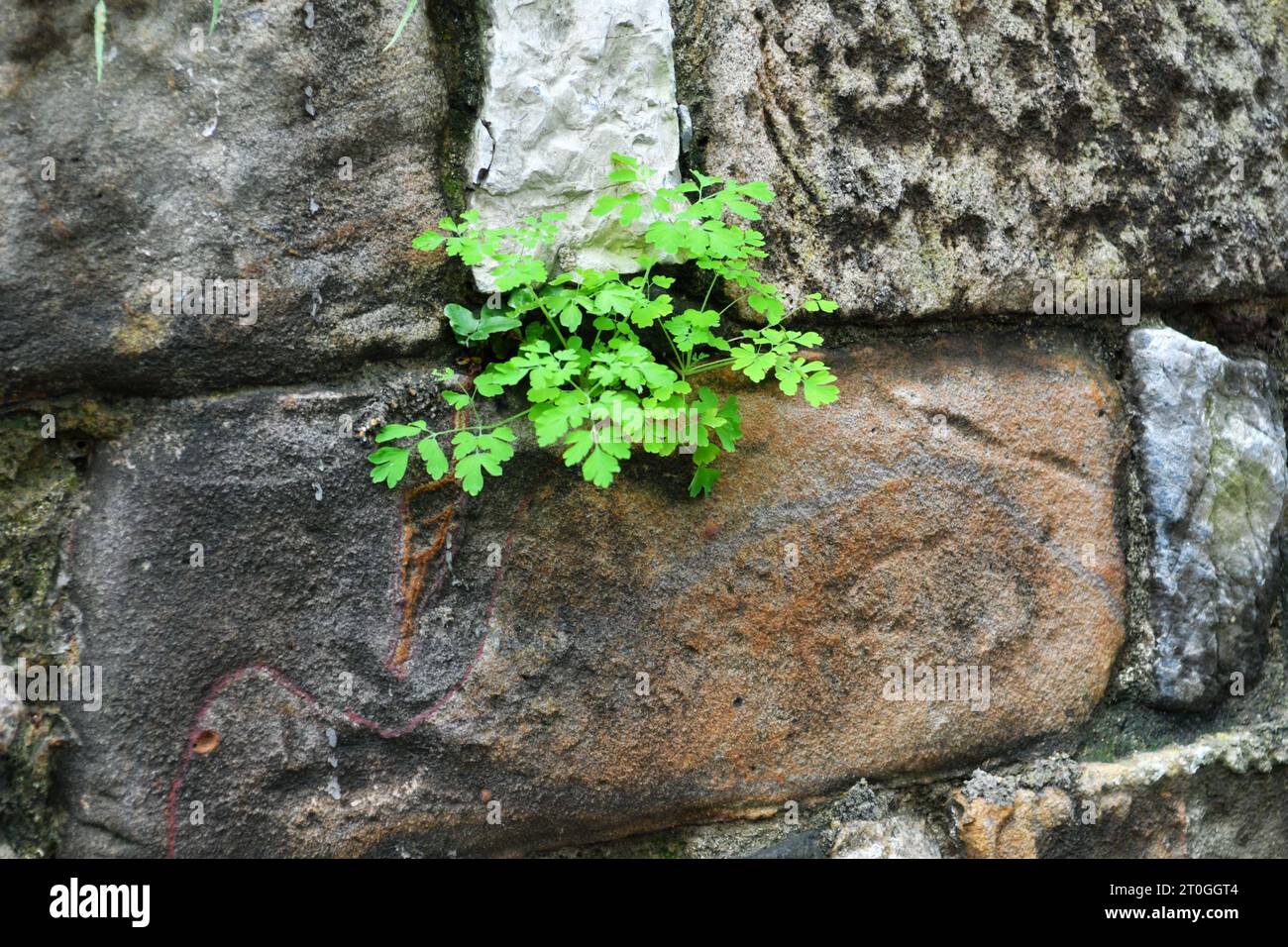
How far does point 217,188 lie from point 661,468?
76 centimetres

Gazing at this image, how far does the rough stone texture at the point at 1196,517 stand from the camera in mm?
1935

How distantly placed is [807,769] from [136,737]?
39.5 inches

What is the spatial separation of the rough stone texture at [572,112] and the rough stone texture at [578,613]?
33cm

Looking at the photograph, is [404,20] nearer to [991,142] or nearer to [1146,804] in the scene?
[991,142]

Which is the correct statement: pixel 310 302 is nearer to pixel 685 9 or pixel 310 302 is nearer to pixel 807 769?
pixel 685 9

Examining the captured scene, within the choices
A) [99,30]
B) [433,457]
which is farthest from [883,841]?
[99,30]

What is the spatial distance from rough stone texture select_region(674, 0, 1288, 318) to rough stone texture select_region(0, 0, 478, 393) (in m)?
0.48

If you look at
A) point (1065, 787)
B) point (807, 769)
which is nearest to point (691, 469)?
point (807, 769)

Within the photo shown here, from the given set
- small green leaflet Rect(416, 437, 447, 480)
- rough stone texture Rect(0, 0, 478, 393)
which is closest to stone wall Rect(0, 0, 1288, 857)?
rough stone texture Rect(0, 0, 478, 393)

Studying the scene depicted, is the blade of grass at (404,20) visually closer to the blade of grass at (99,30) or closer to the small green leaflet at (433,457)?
the blade of grass at (99,30)

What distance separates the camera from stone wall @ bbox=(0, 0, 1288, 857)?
1.50 m

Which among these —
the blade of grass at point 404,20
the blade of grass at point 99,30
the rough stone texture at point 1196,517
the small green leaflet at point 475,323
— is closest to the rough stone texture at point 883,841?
the rough stone texture at point 1196,517

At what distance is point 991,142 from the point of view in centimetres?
185

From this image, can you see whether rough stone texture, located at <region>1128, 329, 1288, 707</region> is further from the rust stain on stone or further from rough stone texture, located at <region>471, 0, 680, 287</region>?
rough stone texture, located at <region>471, 0, 680, 287</region>
